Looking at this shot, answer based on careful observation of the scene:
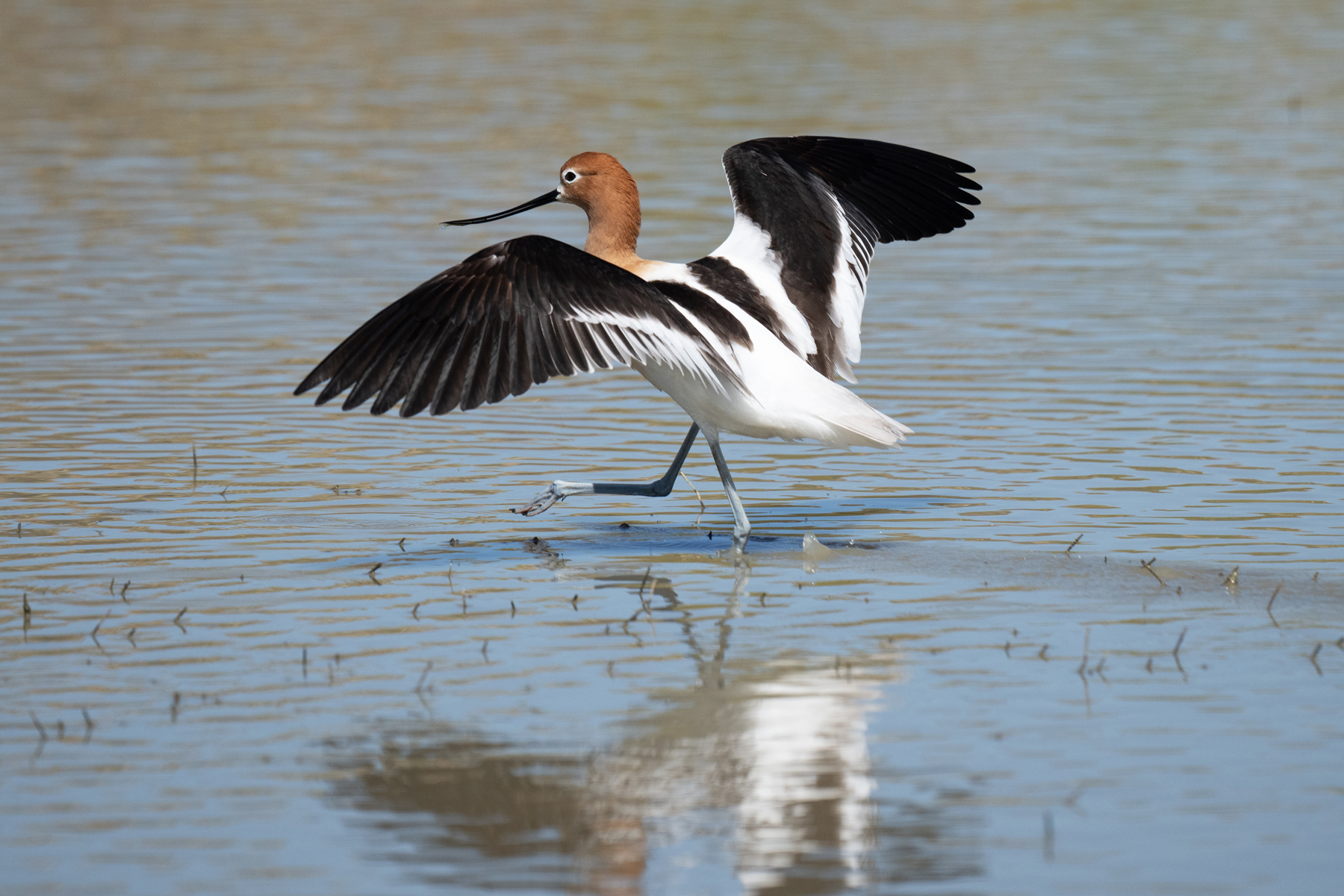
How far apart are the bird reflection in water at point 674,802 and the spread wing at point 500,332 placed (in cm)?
137

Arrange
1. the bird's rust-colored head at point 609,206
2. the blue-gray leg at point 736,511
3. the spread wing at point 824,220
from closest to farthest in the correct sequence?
the blue-gray leg at point 736,511 < the spread wing at point 824,220 < the bird's rust-colored head at point 609,206

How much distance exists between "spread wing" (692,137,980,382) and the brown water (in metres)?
0.85

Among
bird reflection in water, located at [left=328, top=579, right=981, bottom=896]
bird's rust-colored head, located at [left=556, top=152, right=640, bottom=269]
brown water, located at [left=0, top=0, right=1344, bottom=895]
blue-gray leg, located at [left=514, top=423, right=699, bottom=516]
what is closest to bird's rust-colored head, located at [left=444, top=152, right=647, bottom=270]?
bird's rust-colored head, located at [left=556, top=152, right=640, bottom=269]

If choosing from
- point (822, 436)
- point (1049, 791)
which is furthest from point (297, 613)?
point (1049, 791)

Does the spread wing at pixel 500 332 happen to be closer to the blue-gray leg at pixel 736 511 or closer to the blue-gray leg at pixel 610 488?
the blue-gray leg at pixel 736 511

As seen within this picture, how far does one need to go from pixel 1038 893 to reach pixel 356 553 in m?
3.72

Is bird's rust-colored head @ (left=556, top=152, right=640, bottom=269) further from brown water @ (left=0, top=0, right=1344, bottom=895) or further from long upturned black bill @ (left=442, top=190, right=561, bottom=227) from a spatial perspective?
brown water @ (left=0, top=0, right=1344, bottom=895)

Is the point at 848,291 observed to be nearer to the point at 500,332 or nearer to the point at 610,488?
the point at 610,488

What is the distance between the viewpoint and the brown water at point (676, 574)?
4594 mm

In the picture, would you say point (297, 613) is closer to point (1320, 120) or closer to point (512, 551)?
point (512, 551)

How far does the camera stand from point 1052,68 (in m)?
23.7

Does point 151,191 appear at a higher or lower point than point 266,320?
higher

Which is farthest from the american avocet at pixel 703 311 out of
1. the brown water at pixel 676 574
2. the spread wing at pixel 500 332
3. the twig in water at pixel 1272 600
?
the twig in water at pixel 1272 600

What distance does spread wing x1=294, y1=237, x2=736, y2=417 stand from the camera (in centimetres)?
640
